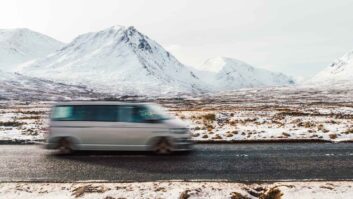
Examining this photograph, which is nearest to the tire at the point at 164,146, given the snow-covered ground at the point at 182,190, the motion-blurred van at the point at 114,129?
the motion-blurred van at the point at 114,129

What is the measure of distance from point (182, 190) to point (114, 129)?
7.06 metres

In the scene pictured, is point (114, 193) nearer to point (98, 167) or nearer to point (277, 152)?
point (98, 167)

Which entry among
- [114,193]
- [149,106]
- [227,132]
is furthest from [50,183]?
[227,132]

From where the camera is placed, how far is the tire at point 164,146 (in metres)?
Answer: 17.4

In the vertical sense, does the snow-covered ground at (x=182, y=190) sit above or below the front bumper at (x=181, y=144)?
below

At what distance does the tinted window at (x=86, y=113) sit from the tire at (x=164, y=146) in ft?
6.68

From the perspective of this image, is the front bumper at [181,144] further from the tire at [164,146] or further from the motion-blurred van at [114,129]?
the tire at [164,146]

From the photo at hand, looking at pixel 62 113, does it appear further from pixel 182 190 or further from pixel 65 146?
pixel 182 190

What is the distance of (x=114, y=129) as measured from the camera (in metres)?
17.3

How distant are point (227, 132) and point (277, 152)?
23.4 feet

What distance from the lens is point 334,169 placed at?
Answer: 13.8 metres

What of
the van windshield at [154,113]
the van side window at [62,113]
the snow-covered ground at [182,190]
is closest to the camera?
the snow-covered ground at [182,190]

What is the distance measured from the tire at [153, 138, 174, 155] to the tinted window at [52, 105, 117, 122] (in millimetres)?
2037

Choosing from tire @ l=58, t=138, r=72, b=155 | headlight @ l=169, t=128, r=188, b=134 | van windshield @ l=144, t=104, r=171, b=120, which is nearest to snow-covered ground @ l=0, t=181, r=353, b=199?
headlight @ l=169, t=128, r=188, b=134
